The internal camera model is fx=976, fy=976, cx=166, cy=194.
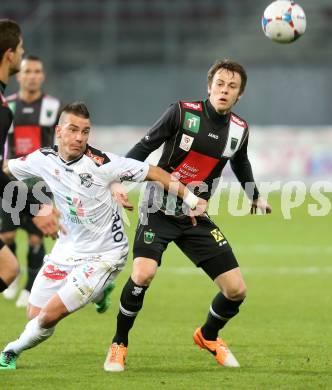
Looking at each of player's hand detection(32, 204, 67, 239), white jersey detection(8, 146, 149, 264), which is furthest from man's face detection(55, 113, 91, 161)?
player's hand detection(32, 204, 67, 239)

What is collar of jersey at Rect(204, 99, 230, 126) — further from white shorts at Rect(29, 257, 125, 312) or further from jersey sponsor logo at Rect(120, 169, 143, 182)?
white shorts at Rect(29, 257, 125, 312)

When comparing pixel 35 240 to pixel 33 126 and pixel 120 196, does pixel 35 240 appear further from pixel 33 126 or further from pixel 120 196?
pixel 120 196

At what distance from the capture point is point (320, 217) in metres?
21.8

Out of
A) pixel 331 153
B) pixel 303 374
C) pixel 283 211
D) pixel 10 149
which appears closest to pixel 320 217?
pixel 283 211

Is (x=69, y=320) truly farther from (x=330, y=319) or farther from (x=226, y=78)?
(x=226, y=78)

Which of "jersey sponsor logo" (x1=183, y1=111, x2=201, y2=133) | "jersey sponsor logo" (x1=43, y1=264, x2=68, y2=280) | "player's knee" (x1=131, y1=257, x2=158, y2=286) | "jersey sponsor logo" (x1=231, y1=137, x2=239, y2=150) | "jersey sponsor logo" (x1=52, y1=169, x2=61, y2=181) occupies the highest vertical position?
"jersey sponsor logo" (x1=183, y1=111, x2=201, y2=133)

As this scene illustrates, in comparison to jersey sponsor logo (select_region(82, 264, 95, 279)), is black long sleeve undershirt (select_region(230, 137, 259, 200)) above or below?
above

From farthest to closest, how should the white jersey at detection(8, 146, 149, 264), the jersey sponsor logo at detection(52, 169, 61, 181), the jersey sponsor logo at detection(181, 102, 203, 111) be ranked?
the jersey sponsor logo at detection(181, 102, 203, 111) → the jersey sponsor logo at detection(52, 169, 61, 181) → the white jersey at detection(8, 146, 149, 264)

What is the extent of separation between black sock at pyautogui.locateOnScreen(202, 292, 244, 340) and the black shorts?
0.23 meters

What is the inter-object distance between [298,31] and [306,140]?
16783 mm

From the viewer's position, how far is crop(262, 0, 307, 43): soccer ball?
8633 mm

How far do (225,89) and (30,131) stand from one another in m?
4.52

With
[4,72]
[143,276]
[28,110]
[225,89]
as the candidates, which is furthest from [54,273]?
[28,110]

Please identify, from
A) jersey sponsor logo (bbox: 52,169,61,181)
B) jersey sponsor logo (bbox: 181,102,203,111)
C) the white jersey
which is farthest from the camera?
jersey sponsor logo (bbox: 181,102,203,111)
